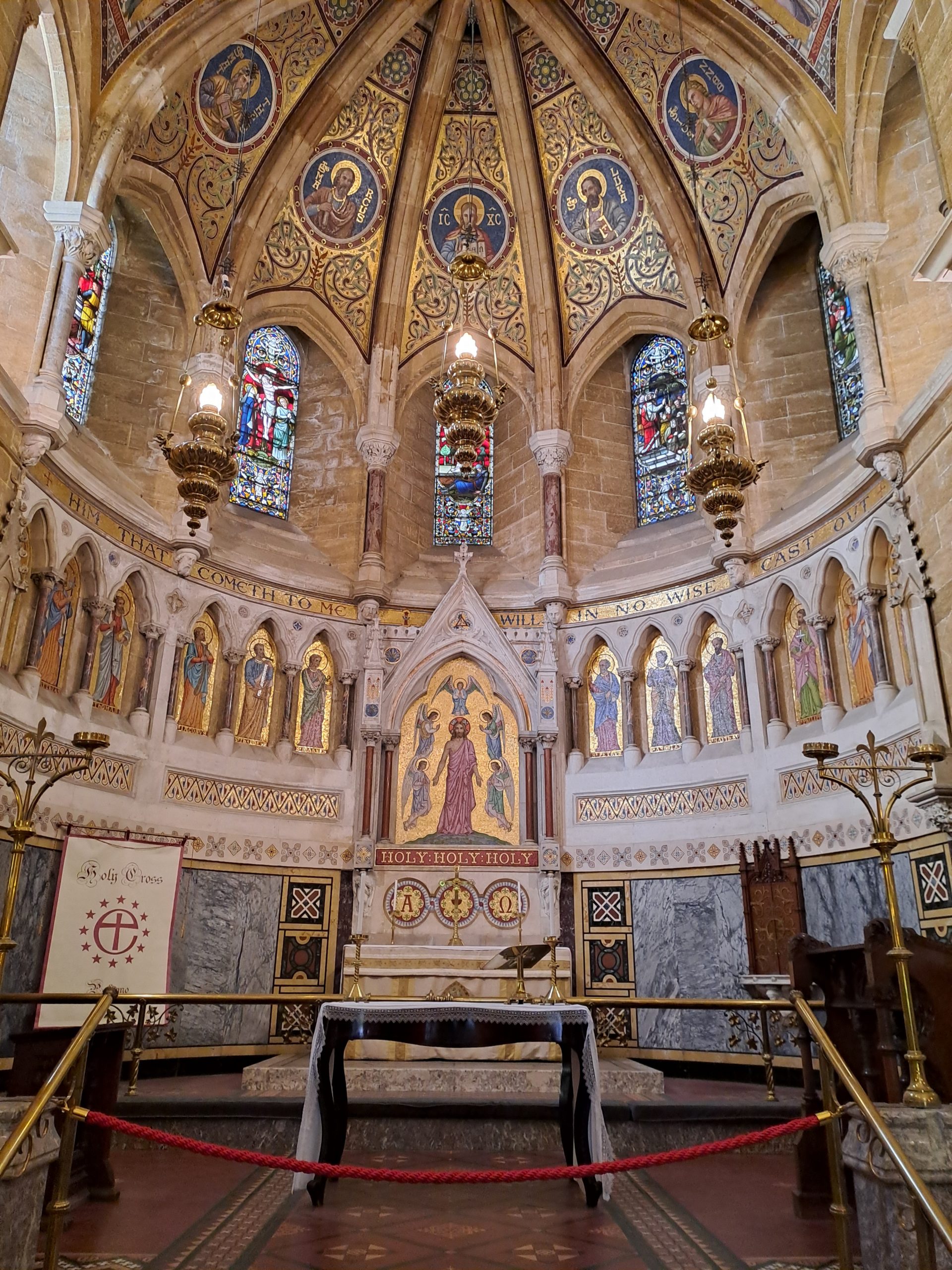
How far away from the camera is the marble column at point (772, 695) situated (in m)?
12.8

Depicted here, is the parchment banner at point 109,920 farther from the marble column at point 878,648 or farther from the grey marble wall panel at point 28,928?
the marble column at point 878,648

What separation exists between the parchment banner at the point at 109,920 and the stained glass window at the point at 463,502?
7242 mm

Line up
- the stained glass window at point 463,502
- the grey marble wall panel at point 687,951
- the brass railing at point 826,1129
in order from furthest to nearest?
the stained glass window at point 463,502 → the grey marble wall panel at point 687,951 → the brass railing at point 826,1129

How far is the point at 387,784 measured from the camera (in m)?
14.4

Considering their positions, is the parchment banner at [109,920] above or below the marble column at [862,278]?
Result: below

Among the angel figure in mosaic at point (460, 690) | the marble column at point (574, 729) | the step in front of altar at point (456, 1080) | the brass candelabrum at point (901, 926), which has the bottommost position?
the step in front of altar at point (456, 1080)

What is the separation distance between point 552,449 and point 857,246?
221 inches

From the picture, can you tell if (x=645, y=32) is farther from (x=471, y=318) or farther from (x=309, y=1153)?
(x=309, y=1153)

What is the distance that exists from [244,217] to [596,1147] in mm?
13630

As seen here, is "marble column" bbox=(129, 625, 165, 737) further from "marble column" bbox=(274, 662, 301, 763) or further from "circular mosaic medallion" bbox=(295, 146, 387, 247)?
"circular mosaic medallion" bbox=(295, 146, 387, 247)

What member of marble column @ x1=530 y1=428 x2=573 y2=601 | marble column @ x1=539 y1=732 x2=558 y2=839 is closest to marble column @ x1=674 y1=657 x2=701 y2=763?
marble column @ x1=539 y1=732 x2=558 y2=839

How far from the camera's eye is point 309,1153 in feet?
21.4

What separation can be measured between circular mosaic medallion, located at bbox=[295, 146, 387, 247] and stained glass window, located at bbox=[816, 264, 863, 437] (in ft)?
24.2

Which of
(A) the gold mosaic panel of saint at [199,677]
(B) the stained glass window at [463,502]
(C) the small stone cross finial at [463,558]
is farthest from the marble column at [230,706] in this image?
(B) the stained glass window at [463,502]
